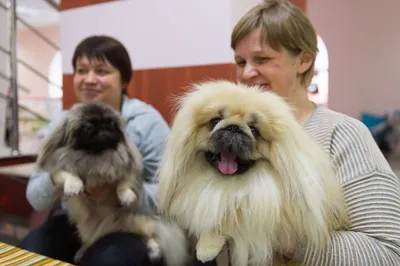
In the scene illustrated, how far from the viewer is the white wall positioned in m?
1.89

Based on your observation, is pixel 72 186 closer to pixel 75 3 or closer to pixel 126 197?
pixel 126 197

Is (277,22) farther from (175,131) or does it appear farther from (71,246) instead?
(71,246)

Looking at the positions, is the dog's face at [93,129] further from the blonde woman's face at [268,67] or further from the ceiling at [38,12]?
the ceiling at [38,12]

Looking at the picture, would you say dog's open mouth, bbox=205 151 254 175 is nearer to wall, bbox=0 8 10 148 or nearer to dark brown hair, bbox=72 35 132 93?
dark brown hair, bbox=72 35 132 93

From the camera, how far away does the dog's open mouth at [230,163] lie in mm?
889

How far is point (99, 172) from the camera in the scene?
134 cm

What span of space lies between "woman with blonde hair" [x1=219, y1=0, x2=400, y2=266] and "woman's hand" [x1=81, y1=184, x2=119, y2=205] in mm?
584

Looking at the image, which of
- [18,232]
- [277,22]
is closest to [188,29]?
[277,22]

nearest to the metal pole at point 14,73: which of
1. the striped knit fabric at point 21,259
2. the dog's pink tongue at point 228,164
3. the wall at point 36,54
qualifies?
the striped knit fabric at point 21,259

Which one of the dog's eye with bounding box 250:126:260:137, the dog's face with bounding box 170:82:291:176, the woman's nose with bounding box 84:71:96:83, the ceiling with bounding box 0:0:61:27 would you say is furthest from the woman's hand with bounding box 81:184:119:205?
the ceiling with bounding box 0:0:61:27

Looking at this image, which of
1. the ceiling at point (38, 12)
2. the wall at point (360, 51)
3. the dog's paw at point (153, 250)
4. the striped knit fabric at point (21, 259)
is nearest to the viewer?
the striped knit fabric at point (21, 259)

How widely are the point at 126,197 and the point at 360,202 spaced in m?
0.74

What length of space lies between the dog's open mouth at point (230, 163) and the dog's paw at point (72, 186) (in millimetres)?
592

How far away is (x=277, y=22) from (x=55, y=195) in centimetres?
98
